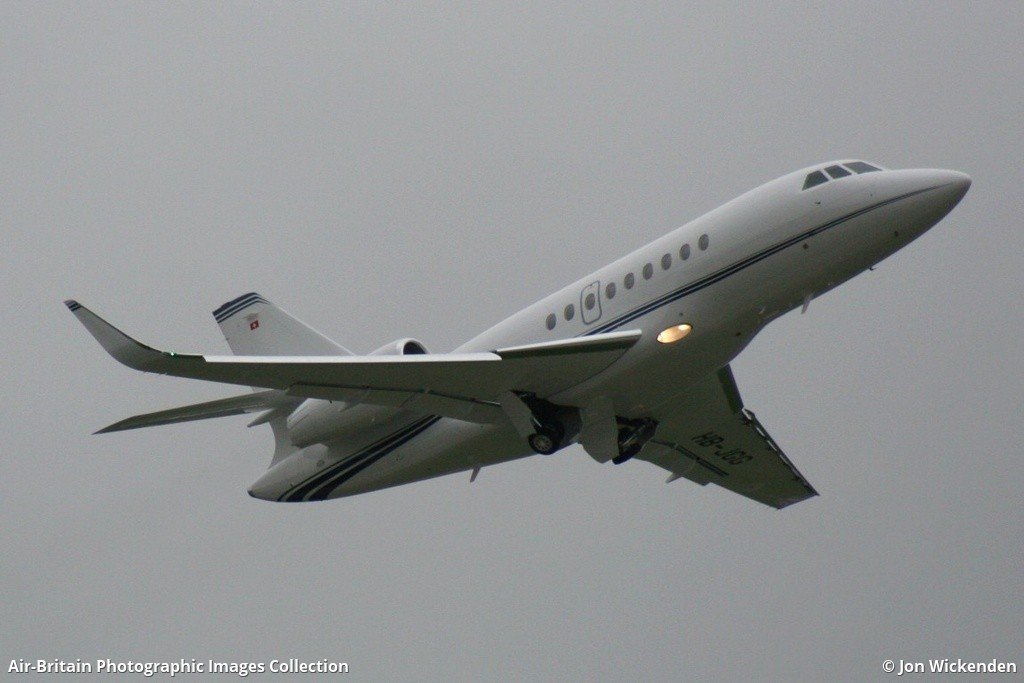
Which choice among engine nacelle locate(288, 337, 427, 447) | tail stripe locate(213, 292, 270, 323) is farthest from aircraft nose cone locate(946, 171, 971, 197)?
tail stripe locate(213, 292, 270, 323)

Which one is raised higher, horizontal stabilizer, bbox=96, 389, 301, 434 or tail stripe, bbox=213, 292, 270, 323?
tail stripe, bbox=213, 292, 270, 323

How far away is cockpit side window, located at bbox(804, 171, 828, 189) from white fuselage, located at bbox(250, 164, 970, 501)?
3.9 inches

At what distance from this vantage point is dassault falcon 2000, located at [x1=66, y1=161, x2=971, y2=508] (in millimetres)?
22000

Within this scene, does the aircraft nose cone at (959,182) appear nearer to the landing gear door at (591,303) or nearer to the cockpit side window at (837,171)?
the cockpit side window at (837,171)

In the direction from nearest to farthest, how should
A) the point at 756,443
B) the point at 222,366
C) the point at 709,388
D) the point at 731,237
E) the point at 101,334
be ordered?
the point at 101,334, the point at 222,366, the point at 731,237, the point at 709,388, the point at 756,443

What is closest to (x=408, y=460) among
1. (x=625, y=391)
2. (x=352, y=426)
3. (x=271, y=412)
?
(x=352, y=426)

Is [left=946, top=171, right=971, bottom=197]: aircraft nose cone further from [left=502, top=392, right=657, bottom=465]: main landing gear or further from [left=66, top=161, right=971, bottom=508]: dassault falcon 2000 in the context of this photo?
[left=502, top=392, right=657, bottom=465]: main landing gear

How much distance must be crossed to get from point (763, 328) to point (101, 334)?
1084cm

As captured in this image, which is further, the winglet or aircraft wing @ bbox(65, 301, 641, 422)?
aircraft wing @ bbox(65, 301, 641, 422)

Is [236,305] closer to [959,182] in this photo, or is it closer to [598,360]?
[598,360]

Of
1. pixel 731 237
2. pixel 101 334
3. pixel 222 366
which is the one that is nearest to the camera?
pixel 101 334

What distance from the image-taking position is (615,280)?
2370cm

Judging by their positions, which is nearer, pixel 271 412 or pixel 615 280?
pixel 615 280

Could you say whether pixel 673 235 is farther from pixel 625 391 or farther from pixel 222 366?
pixel 222 366
